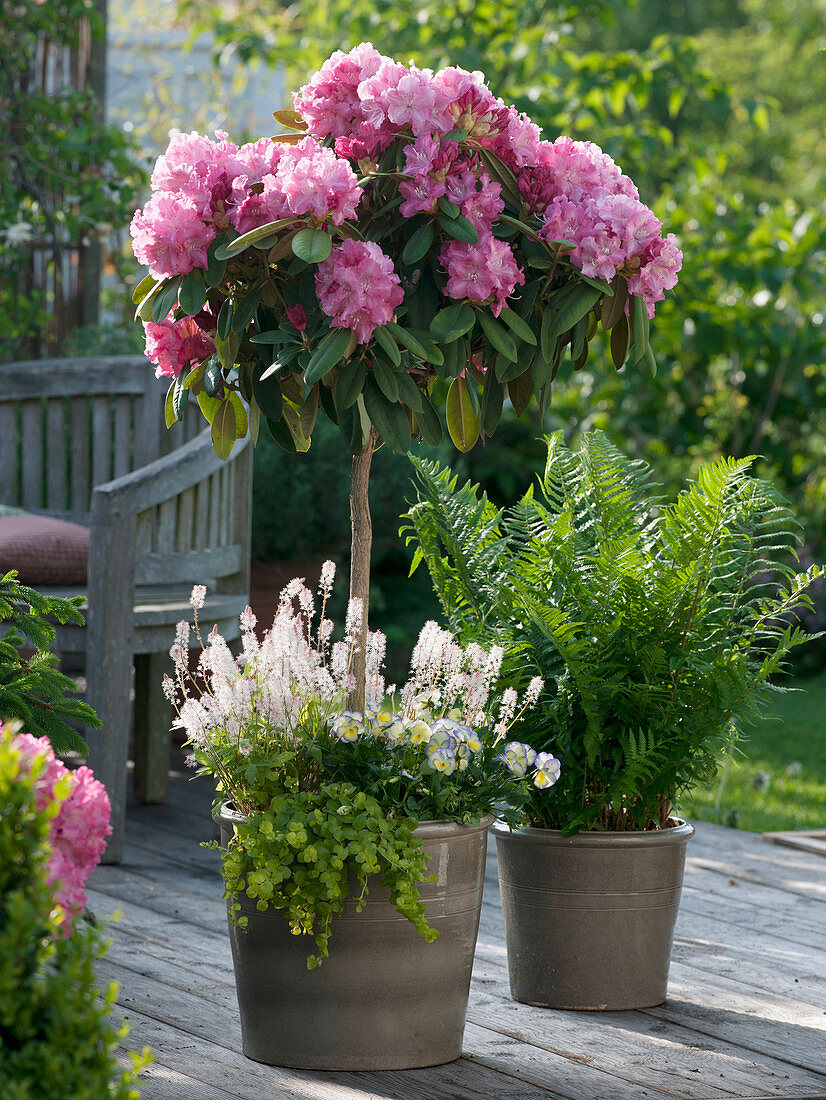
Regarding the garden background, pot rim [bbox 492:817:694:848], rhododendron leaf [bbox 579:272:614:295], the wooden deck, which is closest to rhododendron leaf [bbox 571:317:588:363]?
rhododendron leaf [bbox 579:272:614:295]

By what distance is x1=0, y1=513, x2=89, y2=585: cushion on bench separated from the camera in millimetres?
3467

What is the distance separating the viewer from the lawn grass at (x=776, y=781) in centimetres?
430

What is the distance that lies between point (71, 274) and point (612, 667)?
371cm

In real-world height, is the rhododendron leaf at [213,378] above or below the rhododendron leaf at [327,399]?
above

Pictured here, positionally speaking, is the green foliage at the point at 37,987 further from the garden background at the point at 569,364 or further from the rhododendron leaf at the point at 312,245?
the garden background at the point at 569,364

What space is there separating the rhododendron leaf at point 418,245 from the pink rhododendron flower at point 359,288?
0.13 ft

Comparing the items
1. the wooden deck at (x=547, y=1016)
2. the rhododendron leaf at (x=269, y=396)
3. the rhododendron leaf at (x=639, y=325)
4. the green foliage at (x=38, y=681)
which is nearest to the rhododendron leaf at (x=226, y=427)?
the rhododendron leaf at (x=269, y=396)

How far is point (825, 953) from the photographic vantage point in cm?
287

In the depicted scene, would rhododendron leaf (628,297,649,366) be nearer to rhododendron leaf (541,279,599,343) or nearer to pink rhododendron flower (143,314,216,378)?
rhododendron leaf (541,279,599,343)

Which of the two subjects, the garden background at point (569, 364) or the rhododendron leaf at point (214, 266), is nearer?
the rhododendron leaf at point (214, 266)

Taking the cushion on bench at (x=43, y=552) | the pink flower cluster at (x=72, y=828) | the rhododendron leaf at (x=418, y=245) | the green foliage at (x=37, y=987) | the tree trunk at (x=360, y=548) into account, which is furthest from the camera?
the cushion on bench at (x=43, y=552)

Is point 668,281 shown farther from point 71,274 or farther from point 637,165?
point 637,165

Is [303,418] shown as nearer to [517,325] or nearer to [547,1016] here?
[517,325]

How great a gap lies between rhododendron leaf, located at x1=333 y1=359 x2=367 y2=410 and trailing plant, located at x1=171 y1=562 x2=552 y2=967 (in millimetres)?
304
